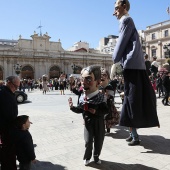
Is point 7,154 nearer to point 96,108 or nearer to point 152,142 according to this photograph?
point 96,108

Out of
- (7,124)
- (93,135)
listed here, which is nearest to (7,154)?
(7,124)

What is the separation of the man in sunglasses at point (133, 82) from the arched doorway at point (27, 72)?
4154 centimetres

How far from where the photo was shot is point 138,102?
3424mm

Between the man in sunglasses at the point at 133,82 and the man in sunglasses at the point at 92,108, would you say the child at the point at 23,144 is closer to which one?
the man in sunglasses at the point at 92,108

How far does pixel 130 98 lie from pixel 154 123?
54 centimetres

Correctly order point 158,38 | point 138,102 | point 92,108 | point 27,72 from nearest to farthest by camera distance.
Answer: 1. point 92,108
2. point 138,102
3. point 27,72
4. point 158,38

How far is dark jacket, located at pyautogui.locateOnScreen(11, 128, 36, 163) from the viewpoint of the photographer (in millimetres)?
2639

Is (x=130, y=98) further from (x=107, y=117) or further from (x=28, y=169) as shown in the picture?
(x=28, y=169)

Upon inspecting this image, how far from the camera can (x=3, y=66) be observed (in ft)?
135

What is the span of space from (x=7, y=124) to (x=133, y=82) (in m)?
1.93

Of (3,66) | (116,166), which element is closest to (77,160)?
(116,166)

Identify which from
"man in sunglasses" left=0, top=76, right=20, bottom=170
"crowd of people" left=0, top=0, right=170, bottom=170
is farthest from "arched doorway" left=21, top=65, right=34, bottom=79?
"man in sunglasses" left=0, top=76, right=20, bottom=170

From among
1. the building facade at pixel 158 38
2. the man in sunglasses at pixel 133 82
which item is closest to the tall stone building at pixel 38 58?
the building facade at pixel 158 38

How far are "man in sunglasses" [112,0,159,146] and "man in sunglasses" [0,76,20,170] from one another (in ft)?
5.46
